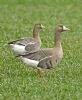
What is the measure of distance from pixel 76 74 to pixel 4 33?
595 centimetres

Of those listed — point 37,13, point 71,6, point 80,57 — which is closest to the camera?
point 80,57

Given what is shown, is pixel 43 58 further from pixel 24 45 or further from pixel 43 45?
pixel 43 45

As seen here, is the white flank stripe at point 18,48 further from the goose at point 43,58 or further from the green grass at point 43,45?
the goose at point 43,58

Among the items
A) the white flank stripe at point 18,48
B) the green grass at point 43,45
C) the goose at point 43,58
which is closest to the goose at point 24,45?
the white flank stripe at point 18,48

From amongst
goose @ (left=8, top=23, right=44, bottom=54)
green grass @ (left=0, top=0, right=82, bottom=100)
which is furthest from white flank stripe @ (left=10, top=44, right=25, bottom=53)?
green grass @ (left=0, top=0, right=82, bottom=100)

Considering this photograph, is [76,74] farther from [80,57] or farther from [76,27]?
[76,27]

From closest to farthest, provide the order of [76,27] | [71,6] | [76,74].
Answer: [76,74], [76,27], [71,6]

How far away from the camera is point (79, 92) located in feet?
33.4

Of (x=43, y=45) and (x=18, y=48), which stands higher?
(x=18, y=48)

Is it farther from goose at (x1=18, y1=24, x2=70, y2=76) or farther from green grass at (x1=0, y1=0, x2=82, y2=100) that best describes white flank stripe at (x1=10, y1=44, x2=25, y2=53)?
goose at (x1=18, y1=24, x2=70, y2=76)

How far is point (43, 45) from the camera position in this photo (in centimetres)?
1570

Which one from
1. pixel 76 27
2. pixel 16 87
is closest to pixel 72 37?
pixel 76 27

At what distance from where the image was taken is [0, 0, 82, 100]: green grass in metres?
10.2

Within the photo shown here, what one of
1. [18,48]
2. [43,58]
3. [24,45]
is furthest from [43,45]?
[43,58]
